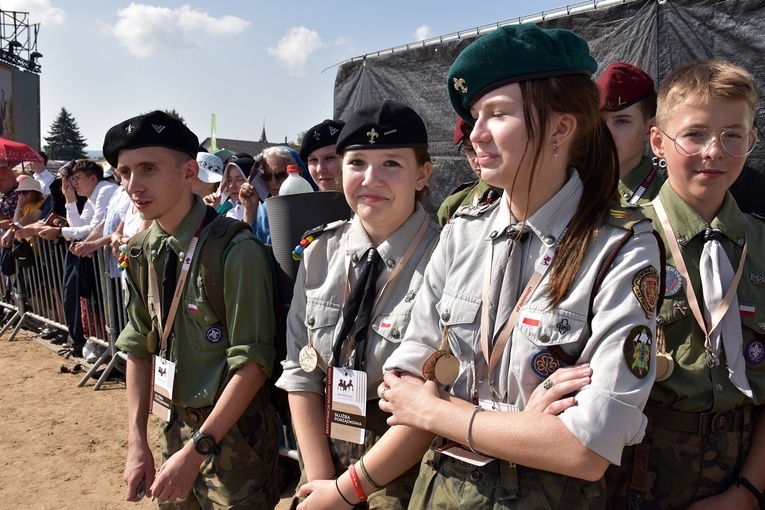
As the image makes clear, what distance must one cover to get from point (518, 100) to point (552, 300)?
51 cm

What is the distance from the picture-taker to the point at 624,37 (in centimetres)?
440

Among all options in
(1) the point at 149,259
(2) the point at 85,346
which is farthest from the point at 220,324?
(2) the point at 85,346

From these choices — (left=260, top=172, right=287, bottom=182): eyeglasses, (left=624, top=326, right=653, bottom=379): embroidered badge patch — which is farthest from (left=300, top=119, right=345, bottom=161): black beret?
(left=624, top=326, right=653, bottom=379): embroidered badge patch

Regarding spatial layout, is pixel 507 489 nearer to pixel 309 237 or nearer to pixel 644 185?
pixel 309 237

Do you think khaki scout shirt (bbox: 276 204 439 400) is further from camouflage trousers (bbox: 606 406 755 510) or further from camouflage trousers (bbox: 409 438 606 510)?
camouflage trousers (bbox: 606 406 755 510)

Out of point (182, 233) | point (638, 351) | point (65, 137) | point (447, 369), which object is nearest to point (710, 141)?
point (638, 351)

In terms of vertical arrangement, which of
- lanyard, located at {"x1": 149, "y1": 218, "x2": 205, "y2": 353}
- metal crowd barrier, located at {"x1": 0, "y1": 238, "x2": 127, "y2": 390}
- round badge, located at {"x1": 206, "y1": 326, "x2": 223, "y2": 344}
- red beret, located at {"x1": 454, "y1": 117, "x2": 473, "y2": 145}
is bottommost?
metal crowd barrier, located at {"x1": 0, "y1": 238, "x2": 127, "y2": 390}

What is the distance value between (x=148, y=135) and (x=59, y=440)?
12.9ft

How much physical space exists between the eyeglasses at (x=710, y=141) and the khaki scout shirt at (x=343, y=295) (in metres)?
0.93

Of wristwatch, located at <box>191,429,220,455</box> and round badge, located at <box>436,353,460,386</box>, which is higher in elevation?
round badge, located at <box>436,353,460,386</box>

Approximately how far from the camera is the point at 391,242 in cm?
213

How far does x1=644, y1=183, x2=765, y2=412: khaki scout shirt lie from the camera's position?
1852mm

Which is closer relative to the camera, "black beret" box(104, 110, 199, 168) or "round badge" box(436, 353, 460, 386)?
"round badge" box(436, 353, 460, 386)

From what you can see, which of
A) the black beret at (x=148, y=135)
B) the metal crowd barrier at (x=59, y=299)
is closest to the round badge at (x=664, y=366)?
the black beret at (x=148, y=135)
